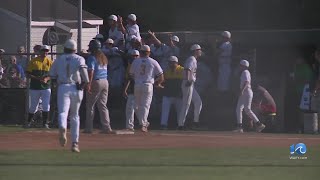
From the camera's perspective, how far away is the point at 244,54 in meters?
21.0

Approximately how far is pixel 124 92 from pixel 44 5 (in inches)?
324

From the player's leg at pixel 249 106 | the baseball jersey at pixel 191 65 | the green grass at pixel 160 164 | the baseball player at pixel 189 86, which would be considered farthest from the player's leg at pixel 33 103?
the green grass at pixel 160 164

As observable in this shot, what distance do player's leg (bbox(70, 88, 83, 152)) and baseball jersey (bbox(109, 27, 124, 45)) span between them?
6.22m

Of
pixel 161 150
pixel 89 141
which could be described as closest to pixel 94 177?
pixel 161 150

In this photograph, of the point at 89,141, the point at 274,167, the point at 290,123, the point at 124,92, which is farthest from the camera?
the point at 290,123

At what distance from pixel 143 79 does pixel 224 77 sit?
Result: 2983 millimetres

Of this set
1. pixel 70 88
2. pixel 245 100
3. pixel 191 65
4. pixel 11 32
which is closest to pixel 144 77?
pixel 191 65

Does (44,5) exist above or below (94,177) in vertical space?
above

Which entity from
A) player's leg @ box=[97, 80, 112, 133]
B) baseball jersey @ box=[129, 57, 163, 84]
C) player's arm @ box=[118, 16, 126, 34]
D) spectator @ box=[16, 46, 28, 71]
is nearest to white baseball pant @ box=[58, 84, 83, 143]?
player's leg @ box=[97, 80, 112, 133]

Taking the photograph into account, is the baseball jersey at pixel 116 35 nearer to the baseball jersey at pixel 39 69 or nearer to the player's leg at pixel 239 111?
the baseball jersey at pixel 39 69

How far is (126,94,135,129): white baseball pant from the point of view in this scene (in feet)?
62.8

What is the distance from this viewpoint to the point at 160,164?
1259 centimetres

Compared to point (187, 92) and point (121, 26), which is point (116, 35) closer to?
point (121, 26)

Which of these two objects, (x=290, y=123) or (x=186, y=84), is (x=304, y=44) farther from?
(x=186, y=84)
